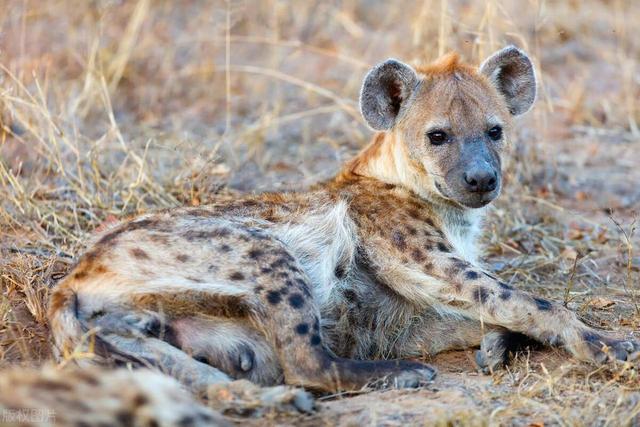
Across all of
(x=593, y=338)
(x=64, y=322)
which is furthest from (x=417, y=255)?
(x=64, y=322)

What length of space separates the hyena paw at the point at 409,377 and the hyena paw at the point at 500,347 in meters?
0.32

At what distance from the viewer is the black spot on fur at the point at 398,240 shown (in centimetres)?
371

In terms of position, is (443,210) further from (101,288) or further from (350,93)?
(350,93)

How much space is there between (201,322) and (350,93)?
388 cm

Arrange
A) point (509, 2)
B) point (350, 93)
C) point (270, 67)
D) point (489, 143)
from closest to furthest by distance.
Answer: point (489, 143) < point (350, 93) < point (270, 67) < point (509, 2)

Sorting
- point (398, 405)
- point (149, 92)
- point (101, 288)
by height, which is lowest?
point (398, 405)

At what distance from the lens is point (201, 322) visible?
327 centimetres

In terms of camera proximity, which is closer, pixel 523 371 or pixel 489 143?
pixel 523 371

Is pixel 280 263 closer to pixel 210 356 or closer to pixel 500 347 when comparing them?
pixel 210 356

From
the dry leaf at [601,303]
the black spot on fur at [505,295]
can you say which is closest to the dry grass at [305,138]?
the dry leaf at [601,303]

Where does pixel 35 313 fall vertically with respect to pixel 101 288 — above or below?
below

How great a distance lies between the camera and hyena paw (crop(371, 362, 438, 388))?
3.19 metres

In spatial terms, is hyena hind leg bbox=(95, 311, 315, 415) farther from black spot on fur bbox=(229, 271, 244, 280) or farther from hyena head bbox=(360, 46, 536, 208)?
hyena head bbox=(360, 46, 536, 208)

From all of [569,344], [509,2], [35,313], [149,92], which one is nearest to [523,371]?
[569,344]
